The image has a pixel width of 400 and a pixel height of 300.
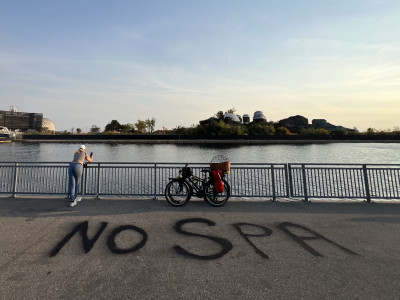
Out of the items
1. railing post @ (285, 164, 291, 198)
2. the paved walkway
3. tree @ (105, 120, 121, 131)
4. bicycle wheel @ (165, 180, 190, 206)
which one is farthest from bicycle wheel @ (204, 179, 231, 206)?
tree @ (105, 120, 121, 131)

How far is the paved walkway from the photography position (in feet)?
9.15

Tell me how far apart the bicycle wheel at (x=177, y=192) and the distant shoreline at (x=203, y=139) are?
71668mm

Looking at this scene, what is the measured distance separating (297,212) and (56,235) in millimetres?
6348

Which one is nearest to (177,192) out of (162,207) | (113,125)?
(162,207)

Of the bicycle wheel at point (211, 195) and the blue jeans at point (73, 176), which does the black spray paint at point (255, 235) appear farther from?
the blue jeans at point (73, 176)

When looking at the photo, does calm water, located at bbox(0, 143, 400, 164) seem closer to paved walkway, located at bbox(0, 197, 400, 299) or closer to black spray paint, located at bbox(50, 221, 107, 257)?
paved walkway, located at bbox(0, 197, 400, 299)

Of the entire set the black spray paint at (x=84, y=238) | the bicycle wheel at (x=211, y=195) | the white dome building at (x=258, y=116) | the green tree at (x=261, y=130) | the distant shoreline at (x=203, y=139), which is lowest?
the black spray paint at (x=84, y=238)

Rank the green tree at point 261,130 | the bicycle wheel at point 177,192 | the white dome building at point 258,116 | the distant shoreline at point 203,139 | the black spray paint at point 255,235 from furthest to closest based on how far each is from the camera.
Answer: the white dome building at point 258,116 < the green tree at point 261,130 < the distant shoreline at point 203,139 < the bicycle wheel at point 177,192 < the black spray paint at point 255,235

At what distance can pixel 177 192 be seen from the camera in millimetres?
6637

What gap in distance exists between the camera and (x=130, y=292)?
272 centimetres

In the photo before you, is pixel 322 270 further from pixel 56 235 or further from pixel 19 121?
pixel 19 121

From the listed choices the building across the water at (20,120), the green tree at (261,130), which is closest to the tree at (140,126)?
the green tree at (261,130)

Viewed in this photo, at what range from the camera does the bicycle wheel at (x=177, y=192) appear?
6.56m

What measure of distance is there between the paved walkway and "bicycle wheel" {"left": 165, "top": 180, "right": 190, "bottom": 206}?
1.32ft
